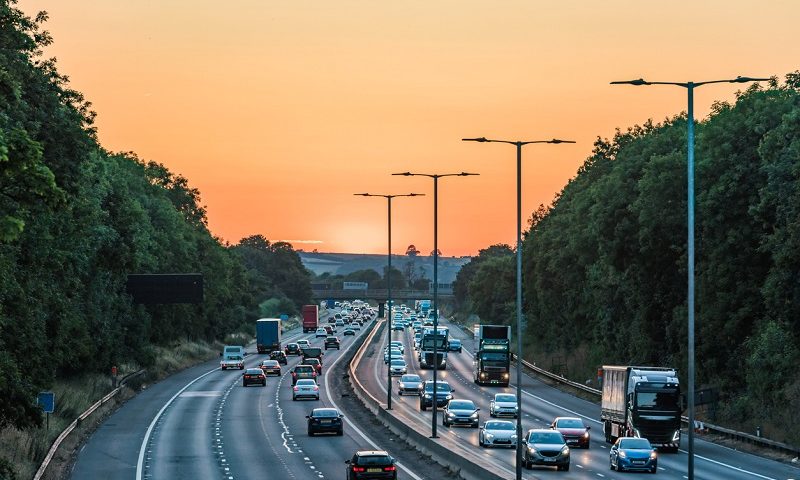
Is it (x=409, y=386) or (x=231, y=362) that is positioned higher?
(x=231, y=362)

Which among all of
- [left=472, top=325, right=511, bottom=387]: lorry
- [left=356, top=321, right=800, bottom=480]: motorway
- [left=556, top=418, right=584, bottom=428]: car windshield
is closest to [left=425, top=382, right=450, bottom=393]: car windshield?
[left=356, top=321, right=800, bottom=480]: motorway

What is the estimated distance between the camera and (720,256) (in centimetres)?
8169

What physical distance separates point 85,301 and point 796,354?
161ft

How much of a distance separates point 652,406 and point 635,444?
269 inches

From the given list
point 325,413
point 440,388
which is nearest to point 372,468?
point 325,413

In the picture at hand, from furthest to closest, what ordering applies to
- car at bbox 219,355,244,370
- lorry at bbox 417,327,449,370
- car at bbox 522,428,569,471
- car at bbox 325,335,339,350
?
car at bbox 325,335,339,350 → lorry at bbox 417,327,449,370 → car at bbox 219,355,244,370 → car at bbox 522,428,569,471

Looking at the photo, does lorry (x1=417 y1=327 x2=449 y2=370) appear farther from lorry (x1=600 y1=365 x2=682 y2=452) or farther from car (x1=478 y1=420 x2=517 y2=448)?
lorry (x1=600 y1=365 x2=682 y2=452)

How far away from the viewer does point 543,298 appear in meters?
152

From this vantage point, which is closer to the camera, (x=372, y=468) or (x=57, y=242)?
(x=372, y=468)

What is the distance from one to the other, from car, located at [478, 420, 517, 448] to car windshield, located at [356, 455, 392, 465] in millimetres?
15301

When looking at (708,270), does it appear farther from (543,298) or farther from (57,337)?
(543,298)

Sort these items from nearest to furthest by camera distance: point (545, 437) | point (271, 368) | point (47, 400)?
point (545, 437) < point (47, 400) < point (271, 368)

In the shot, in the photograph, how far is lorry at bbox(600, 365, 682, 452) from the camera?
6053 cm

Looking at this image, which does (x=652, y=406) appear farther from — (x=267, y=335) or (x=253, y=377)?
(x=267, y=335)
